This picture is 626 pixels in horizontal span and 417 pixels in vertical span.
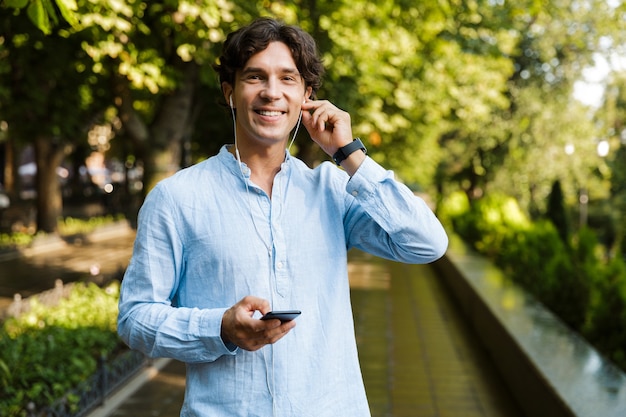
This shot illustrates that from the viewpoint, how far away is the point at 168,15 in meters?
8.34

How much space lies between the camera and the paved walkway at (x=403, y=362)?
6.43m

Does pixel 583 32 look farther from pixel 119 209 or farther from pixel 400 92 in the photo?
pixel 119 209

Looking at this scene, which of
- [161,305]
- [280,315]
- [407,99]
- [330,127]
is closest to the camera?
[280,315]

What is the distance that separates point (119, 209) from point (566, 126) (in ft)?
61.1

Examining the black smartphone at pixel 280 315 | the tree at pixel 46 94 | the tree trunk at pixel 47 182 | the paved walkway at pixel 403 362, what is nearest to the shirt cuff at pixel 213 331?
the black smartphone at pixel 280 315

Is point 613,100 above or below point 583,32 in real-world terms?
below

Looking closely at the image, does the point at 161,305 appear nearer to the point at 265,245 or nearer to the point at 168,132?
the point at 265,245

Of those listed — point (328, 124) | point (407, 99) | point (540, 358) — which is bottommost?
point (540, 358)

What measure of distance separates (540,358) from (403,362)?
2.22m

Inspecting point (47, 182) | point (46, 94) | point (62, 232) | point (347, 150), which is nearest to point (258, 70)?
point (347, 150)

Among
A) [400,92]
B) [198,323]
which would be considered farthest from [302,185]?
[400,92]

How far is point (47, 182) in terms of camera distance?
20531 millimetres

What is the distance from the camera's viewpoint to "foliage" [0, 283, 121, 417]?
5.45m

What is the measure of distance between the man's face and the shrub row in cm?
599
